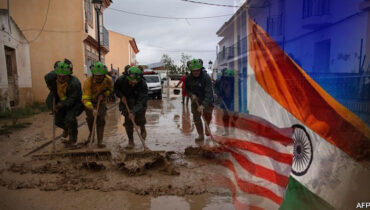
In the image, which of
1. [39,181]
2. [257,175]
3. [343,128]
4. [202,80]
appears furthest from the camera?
[202,80]

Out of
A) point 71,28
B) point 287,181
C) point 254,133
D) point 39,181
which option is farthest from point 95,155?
point 71,28

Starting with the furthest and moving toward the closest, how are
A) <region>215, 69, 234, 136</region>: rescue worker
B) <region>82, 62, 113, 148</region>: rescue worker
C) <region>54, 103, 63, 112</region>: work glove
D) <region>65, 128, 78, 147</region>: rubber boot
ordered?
<region>215, 69, 234, 136</region>: rescue worker < <region>65, 128, 78, 147</region>: rubber boot < <region>54, 103, 63, 112</region>: work glove < <region>82, 62, 113, 148</region>: rescue worker

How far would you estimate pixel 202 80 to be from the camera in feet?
19.3

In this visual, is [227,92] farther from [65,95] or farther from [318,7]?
[318,7]

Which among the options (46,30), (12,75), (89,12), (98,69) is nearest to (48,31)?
(46,30)

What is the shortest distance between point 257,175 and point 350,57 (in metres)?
1.56

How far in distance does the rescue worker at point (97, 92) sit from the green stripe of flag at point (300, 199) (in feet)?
12.4

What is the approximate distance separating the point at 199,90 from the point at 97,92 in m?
2.16

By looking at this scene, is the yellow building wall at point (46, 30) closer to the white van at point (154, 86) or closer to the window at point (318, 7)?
the white van at point (154, 86)

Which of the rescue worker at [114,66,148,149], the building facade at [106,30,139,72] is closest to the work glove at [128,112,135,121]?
the rescue worker at [114,66,148,149]

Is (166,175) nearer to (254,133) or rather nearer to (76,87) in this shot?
(254,133)

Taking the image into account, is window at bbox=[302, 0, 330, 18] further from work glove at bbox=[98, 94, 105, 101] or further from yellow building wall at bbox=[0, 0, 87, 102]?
yellow building wall at bbox=[0, 0, 87, 102]

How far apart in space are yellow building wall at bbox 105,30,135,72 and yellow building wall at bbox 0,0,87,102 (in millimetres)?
24772

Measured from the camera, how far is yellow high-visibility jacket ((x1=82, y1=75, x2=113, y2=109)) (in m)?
5.10
